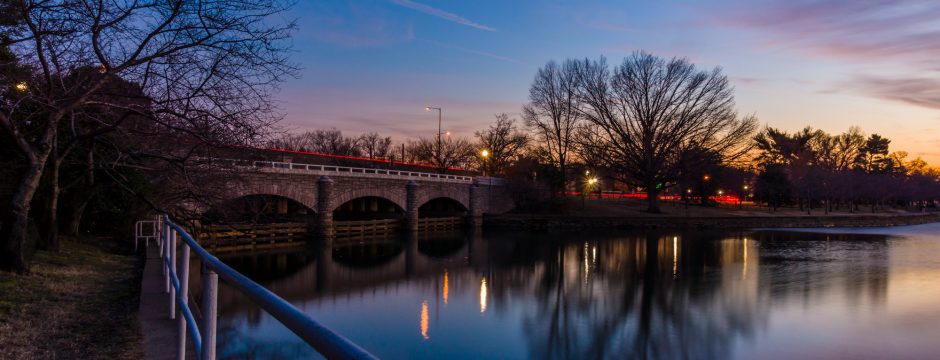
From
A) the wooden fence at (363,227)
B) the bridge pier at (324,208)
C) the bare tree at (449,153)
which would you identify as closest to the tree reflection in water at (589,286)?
the wooden fence at (363,227)

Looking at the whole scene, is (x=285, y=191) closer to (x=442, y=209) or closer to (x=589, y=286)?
(x=589, y=286)

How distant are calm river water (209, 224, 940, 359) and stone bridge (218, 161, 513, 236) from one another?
11.3 feet

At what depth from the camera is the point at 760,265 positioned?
27141 millimetres

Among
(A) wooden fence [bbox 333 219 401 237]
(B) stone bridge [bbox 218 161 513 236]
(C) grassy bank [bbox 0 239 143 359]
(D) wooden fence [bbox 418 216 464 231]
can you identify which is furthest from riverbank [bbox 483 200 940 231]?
(C) grassy bank [bbox 0 239 143 359]

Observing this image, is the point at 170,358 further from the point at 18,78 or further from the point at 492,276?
the point at 492,276

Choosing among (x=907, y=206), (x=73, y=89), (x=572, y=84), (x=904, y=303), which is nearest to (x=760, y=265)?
(x=904, y=303)

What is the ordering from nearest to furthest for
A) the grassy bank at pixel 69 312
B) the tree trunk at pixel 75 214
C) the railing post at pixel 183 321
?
the railing post at pixel 183 321, the grassy bank at pixel 69 312, the tree trunk at pixel 75 214

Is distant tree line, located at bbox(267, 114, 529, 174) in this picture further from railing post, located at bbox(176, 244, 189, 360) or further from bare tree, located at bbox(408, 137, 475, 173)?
railing post, located at bbox(176, 244, 189, 360)

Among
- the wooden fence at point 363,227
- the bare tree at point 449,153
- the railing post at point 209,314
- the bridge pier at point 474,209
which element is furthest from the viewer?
the bare tree at point 449,153

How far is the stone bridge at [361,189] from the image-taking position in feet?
103

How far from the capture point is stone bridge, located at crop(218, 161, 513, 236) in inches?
1237

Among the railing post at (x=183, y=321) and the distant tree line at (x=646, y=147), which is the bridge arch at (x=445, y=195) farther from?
the railing post at (x=183, y=321)

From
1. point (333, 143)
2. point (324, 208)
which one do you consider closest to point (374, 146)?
point (333, 143)

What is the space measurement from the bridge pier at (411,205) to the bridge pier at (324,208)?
27.3ft
